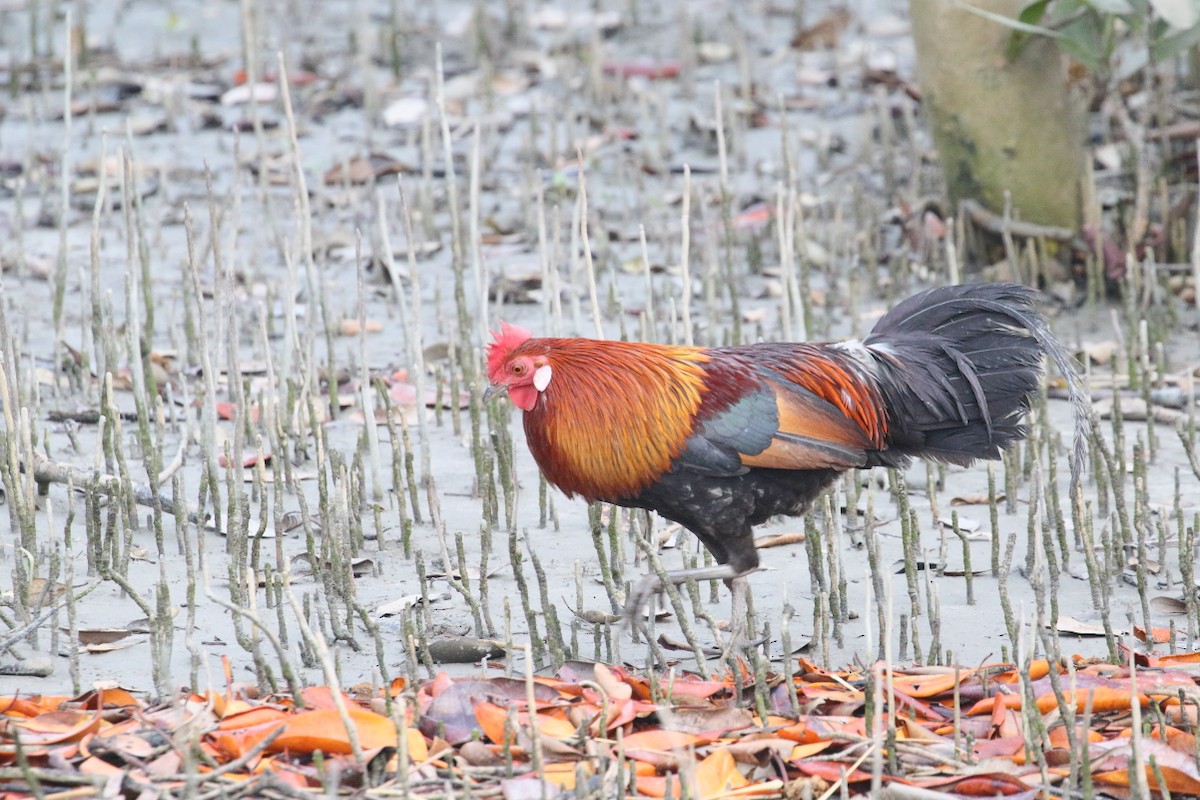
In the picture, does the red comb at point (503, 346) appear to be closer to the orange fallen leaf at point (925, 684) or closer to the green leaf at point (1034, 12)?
the orange fallen leaf at point (925, 684)

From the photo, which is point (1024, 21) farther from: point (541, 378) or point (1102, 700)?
point (1102, 700)

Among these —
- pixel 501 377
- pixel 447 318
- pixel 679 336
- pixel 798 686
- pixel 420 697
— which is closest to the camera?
pixel 420 697

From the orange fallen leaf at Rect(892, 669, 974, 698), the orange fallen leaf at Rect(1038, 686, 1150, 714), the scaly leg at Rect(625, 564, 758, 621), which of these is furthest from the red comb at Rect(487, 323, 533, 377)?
the orange fallen leaf at Rect(1038, 686, 1150, 714)

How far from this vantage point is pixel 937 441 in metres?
4.56

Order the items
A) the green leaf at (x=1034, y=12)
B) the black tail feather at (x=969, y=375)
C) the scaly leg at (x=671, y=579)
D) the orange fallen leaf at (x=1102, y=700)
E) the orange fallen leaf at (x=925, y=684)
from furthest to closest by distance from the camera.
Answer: the green leaf at (x=1034, y=12), the black tail feather at (x=969, y=375), the scaly leg at (x=671, y=579), the orange fallen leaf at (x=925, y=684), the orange fallen leaf at (x=1102, y=700)

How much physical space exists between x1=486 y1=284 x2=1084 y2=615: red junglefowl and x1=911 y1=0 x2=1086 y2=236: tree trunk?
9.44 ft

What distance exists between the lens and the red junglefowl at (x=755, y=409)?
411cm

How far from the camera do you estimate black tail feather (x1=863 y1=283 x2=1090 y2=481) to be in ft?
14.6

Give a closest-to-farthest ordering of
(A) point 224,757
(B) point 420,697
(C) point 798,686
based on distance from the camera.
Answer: (A) point 224,757
(B) point 420,697
(C) point 798,686

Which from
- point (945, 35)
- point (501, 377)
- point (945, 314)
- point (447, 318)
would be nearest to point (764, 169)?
point (945, 35)

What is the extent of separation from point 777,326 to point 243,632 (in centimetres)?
376

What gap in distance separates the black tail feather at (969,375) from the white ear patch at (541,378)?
40.4 inches

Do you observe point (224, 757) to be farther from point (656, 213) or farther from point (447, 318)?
point (656, 213)

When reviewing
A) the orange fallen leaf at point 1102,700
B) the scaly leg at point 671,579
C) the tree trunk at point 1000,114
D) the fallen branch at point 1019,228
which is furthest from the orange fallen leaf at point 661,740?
the tree trunk at point 1000,114
